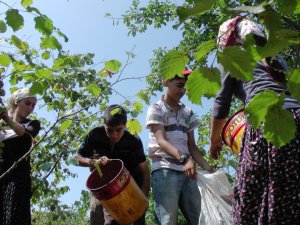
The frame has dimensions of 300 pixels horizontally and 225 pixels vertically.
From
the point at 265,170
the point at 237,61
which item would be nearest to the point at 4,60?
the point at 265,170

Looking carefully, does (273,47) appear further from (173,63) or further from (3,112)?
(3,112)

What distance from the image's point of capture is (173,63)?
1.01m

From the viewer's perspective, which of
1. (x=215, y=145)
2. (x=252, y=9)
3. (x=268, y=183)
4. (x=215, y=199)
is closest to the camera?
(x=252, y=9)

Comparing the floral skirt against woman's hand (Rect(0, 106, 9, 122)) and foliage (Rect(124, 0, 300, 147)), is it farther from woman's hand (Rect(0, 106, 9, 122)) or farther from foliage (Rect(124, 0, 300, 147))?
woman's hand (Rect(0, 106, 9, 122))

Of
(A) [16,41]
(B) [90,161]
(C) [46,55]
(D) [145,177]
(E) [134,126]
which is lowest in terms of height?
(D) [145,177]

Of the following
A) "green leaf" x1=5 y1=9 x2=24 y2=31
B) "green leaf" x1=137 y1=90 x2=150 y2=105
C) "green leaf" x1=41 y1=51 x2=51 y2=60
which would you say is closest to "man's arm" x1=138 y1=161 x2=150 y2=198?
"green leaf" x1=137 y1=90 x2=150 y2=105

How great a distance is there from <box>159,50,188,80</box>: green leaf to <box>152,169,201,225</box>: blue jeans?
209 cm

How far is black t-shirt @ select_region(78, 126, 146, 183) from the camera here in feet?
11.4

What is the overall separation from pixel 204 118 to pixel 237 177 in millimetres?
A: 9417

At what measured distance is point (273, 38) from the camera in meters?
0.90

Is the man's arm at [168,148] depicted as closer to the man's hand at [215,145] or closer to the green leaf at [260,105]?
the man's hand at [215,145]

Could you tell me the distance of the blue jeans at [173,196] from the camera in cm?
300

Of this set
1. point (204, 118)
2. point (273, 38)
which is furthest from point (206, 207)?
point (204, 118)

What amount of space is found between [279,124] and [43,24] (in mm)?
1393
